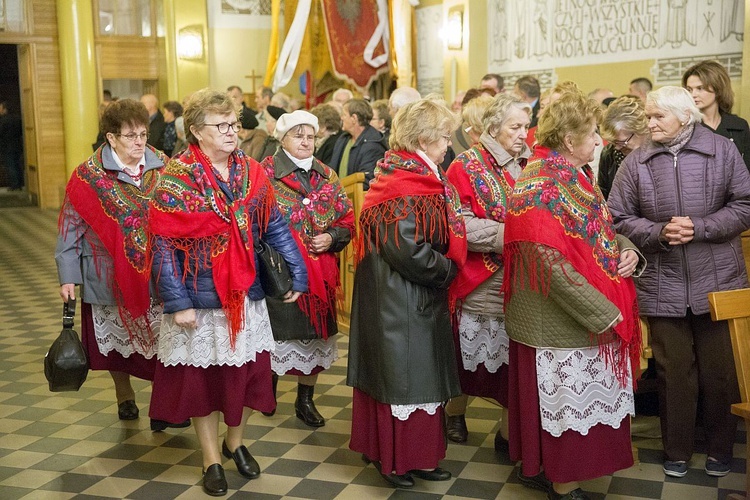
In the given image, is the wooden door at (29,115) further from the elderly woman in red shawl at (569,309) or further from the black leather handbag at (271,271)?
the elderly woman in red shawl at (569,309)

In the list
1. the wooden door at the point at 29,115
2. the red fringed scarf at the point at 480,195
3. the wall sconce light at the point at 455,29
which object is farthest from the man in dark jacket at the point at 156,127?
the red fringed scarf at the point at 480,195

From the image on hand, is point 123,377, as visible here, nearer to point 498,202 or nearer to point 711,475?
point 498,202

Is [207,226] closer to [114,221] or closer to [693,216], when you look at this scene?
[114,221]

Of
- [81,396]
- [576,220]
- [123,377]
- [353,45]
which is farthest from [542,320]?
[353,45]

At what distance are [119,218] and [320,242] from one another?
1.04 m

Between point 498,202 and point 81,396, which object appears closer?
point 498,202

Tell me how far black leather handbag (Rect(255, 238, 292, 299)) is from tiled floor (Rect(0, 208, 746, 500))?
0.92 m

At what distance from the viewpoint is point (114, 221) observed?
4746mm

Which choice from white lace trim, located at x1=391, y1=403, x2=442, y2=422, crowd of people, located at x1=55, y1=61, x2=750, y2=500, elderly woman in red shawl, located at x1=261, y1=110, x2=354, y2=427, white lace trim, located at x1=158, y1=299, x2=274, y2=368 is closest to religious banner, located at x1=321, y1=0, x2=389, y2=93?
elderly woman in red shawl, located at x1=261, y1=110, x2=354, y2=427

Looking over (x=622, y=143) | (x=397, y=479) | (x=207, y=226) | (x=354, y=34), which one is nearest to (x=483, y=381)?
(x=397, y=479)

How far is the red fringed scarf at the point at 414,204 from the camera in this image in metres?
3.88

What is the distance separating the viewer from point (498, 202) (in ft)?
14.2

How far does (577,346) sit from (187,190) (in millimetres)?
1731

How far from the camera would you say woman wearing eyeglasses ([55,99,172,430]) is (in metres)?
4.73
